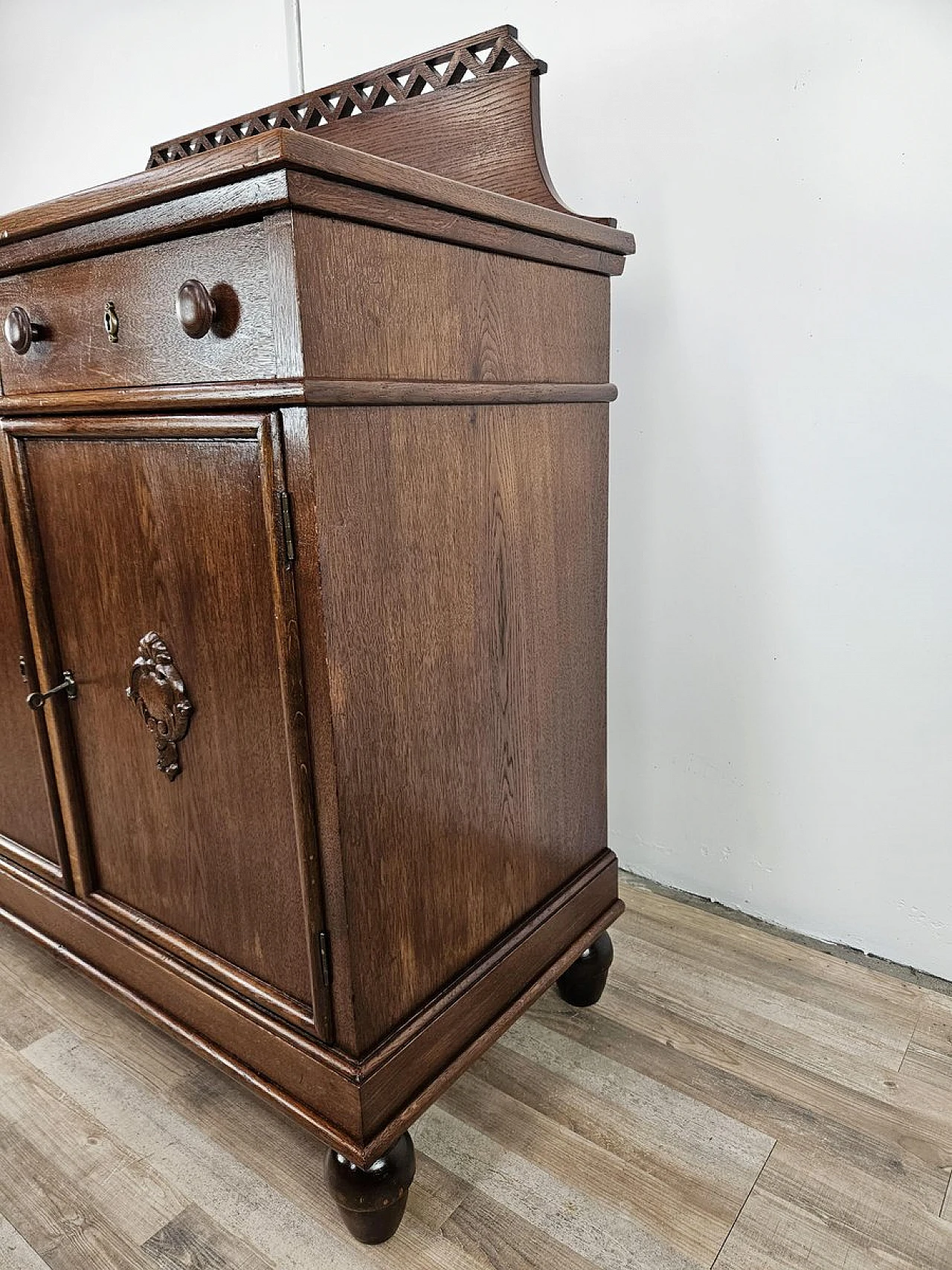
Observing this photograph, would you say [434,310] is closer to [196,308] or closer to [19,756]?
[196,308]

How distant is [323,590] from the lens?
71 centimetres

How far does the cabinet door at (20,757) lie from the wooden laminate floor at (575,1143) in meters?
0.21

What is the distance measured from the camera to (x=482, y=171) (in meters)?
0.98

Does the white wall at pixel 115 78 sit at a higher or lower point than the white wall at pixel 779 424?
higher

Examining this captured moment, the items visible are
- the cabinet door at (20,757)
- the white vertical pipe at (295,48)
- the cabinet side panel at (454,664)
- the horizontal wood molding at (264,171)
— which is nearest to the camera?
the horizontal wood molding at (264,171)

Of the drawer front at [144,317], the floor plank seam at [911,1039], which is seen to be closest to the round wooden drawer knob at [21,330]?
the drawer front at [144,317]

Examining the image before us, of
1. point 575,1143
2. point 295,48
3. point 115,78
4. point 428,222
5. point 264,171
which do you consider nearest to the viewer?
point 264,171

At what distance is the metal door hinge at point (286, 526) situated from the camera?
2.31 ft

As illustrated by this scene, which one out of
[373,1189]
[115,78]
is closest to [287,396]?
[373,1189]

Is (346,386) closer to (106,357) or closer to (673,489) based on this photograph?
(106,357)

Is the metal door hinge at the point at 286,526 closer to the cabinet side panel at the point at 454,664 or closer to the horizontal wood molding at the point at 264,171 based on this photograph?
the cabinet side panel at the point at 454,664

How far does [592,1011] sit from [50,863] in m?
0.70

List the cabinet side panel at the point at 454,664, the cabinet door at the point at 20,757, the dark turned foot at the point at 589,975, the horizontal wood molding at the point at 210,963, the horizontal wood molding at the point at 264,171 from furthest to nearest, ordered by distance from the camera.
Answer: the dark turned foot at the point at 589,975 < the cabinet door at the point at 20,757 < the horizontal wood molding at the point at 210,963 < the cabinet side panel at the point at 454,664 < the horizontal wood molding at the point at 264,171

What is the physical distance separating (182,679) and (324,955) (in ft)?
0.94
